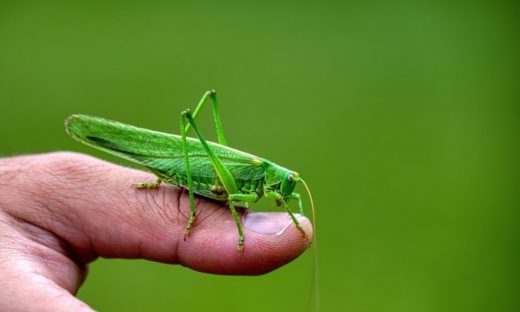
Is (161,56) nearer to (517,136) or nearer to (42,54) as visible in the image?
(42,54)

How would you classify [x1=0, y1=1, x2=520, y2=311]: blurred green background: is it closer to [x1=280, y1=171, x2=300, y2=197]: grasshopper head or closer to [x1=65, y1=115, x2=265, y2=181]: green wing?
[x1=280, y1=171, x2=300, y2=197]: grasshopper head

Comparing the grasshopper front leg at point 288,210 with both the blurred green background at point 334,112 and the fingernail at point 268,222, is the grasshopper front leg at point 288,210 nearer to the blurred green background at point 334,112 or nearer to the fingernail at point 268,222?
the fingernail at point 268,222

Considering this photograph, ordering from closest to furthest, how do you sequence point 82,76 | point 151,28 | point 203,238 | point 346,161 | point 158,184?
point 203,238 < point 158,184 < point 346,161 < point 82,76 < point 151,28

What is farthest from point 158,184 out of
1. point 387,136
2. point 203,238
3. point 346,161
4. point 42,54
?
point 42,54

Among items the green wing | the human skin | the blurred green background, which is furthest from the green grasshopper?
the blurred green background

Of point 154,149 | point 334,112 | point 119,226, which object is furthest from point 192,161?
point 334,112

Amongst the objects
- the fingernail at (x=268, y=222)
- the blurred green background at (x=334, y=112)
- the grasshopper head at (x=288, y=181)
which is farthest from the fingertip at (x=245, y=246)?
the blurred green background at (x=334, y=112)

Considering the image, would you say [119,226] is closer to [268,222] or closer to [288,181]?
[268,222]
